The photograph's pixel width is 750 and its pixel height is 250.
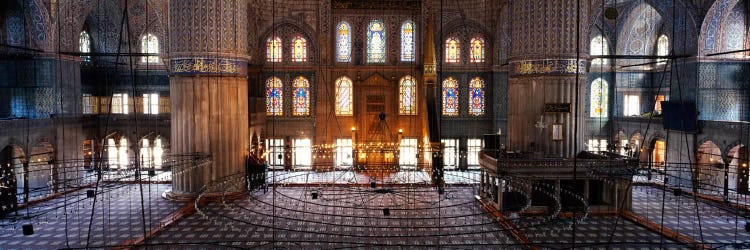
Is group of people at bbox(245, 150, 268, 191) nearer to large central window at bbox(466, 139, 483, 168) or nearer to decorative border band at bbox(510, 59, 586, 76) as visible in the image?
decorative border band at bbox(510, 59, 586, 76)

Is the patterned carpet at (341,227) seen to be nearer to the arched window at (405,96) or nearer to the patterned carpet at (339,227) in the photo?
the patterned carpet at (339,227)

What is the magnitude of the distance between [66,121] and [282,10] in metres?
6.67

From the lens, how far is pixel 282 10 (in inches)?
643

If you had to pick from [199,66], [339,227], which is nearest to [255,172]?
[199,66]

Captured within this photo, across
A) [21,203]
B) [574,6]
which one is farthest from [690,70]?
[21,203]

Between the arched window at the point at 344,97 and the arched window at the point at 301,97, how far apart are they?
945 millimetres

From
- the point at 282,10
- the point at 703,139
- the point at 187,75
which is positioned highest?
the point at 282,10

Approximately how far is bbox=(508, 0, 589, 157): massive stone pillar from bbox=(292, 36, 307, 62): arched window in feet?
24.4

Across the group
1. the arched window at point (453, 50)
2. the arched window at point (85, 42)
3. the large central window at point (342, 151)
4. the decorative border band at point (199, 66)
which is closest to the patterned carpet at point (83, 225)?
the decorative border band at point (199, 66)

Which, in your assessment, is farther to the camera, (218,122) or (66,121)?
(66,121)

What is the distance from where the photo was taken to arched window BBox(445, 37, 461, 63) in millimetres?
16922

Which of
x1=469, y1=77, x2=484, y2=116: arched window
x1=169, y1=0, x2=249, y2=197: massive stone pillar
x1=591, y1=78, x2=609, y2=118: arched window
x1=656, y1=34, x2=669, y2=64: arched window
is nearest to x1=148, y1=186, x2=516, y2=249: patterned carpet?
x1=169, y1=0, x2=249, y2=197: massive stone pillar

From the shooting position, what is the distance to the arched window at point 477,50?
1692 centimetres

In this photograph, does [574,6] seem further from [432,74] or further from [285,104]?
[285,104]
